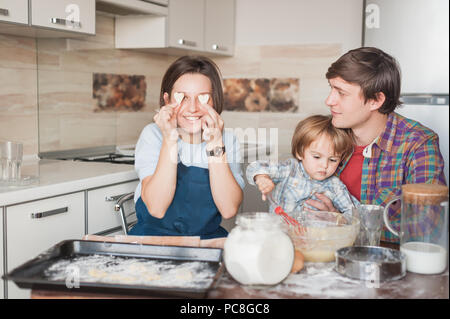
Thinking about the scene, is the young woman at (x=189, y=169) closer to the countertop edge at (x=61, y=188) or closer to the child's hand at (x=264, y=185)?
the child's hand at (x=264, y=185)

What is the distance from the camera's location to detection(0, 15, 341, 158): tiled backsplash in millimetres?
2477

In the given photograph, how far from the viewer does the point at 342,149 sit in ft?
5.76

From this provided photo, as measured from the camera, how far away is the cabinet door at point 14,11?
6.21 feet

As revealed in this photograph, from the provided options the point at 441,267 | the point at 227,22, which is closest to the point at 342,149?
the point at 441,267

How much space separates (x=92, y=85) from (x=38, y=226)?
50.9 inches

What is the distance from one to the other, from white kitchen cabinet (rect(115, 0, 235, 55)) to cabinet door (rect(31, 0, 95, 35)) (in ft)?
2.35

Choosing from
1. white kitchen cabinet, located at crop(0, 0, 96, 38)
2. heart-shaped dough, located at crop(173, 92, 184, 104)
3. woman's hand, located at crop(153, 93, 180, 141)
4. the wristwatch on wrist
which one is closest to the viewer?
woman's hand, located at crop(153, 93, 180, 141)

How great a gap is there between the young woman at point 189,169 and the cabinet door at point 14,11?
66 centimetres

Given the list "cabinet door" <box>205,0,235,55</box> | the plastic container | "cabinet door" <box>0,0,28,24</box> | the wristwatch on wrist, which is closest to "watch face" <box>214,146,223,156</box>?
the wristwatch on wrist

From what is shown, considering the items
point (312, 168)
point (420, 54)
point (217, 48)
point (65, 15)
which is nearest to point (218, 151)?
point (312, 168)

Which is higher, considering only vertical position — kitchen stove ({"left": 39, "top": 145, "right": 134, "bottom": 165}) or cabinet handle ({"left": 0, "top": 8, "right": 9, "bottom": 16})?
cabinet handle ({"left": 0, "top": 8, "right": 9, "bottom": 16})

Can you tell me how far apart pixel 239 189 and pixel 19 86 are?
137cm

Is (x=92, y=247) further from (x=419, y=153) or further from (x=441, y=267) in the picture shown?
(x=419, y=153)

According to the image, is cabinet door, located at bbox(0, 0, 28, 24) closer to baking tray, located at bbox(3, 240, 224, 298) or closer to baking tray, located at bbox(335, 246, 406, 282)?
baking tray, located at bbox(3, 240, 224, 298)
